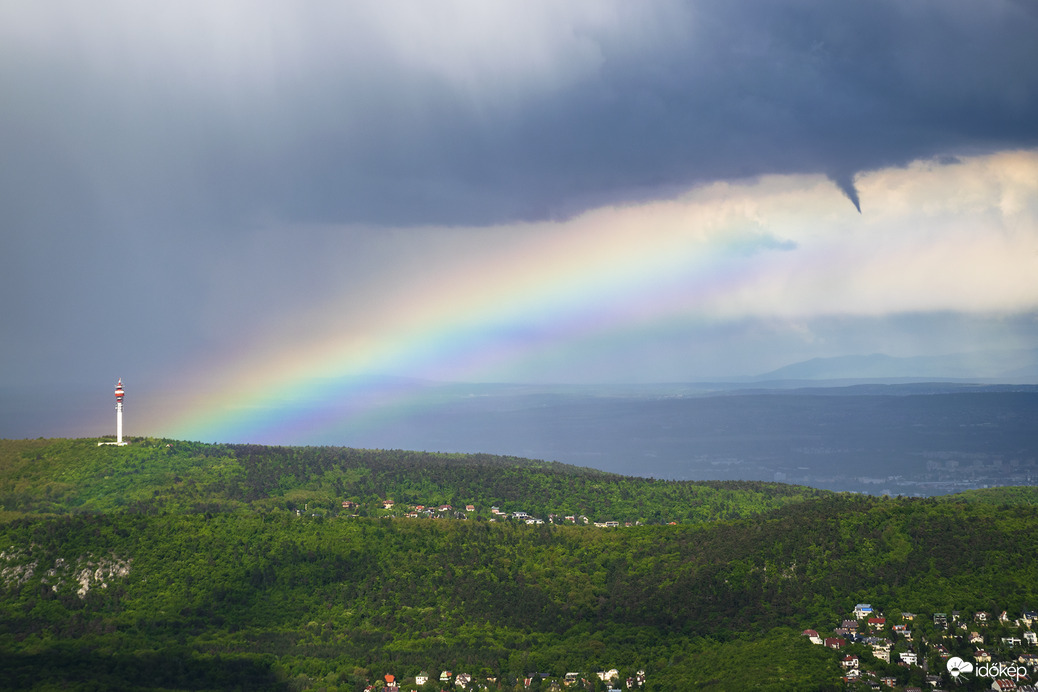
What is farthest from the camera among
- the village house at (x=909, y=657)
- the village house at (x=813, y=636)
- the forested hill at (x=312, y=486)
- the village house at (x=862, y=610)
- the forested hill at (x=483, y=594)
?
the forested hill at (x=312, y=486)

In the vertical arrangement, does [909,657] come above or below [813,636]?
below

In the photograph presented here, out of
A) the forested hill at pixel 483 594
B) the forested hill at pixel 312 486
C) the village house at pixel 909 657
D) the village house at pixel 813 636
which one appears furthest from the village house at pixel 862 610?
the forested hill at pixel 312 486

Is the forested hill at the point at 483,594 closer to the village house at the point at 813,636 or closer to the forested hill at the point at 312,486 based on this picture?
the village house at the point at 813,636

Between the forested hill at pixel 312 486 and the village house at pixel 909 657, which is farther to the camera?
the forested hill at pixel 312 486

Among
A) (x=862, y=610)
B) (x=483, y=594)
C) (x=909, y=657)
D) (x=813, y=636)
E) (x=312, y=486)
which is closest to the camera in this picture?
(x=909, y=657)

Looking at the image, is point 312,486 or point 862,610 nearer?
point 862,610

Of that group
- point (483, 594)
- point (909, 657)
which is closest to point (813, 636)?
point (909, 657)

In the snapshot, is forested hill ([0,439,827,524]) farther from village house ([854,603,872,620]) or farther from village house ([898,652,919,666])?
village house ([898,652,919,666])

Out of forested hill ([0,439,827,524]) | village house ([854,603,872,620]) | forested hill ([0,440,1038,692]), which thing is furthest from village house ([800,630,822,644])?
forested hill ([0,439,827,524])

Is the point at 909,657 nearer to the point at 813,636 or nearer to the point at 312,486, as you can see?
the point at 813,636
